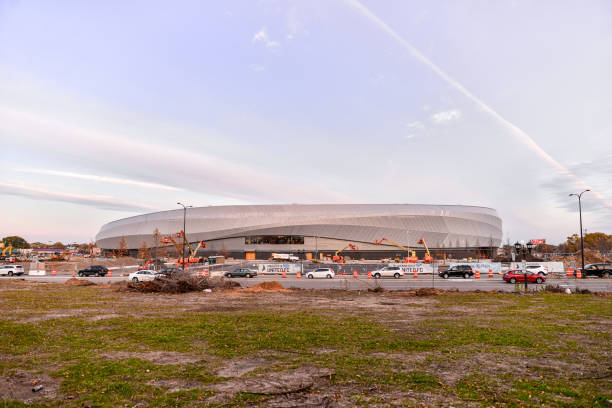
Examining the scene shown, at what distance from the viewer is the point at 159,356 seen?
973 centimetres

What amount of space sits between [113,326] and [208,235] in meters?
118

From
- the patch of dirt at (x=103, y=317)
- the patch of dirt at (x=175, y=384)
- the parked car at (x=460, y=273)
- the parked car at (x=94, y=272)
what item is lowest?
the parked car at (x=94, y=272)

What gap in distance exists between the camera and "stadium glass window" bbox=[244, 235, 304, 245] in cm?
12481

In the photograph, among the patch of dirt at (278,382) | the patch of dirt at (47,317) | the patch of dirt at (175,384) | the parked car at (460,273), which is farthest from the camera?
the parked car at (460,273)

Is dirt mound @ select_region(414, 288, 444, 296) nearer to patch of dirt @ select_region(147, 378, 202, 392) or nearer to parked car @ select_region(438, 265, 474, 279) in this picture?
parked car @ select_region(438, 265, 474, 279)

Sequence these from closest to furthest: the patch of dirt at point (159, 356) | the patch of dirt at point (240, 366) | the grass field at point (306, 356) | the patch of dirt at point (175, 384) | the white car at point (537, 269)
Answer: the grass field at point (306, 356)
the patch of dirt at point (175, 384)
the patch of dirt at point (240, 366)
the patch of dirt at point (159, 356)
the white car at point (537, 269)

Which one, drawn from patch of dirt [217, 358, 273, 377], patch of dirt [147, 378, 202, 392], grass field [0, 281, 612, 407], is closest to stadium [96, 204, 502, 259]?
grass field [0, 281, 612, 407]

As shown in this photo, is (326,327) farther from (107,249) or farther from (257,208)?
(107,249)

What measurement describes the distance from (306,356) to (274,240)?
383 feet

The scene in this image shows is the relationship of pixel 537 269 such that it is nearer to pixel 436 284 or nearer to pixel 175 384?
pixel 436 284

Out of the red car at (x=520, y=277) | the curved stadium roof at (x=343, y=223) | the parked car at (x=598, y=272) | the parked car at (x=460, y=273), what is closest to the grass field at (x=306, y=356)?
the red car at (x=520, y=277)

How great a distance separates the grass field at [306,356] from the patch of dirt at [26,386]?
0.02m

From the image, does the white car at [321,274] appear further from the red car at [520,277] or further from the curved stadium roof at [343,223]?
the curved stadium roof at [343,223]

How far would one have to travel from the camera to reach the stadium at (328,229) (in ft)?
404
